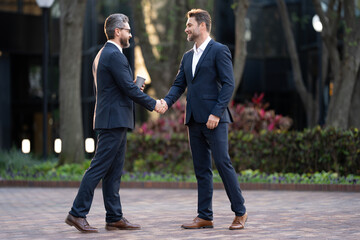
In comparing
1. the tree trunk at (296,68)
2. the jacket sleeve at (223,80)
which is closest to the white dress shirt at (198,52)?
the jacket sleeve at (223,80)

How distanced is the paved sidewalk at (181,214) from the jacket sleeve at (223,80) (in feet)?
3.68

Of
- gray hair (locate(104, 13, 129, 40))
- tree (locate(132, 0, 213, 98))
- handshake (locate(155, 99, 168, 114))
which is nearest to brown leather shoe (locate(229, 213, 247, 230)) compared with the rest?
handshake (locate(155, 99, 168, 114))

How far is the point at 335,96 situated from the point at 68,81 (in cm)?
525

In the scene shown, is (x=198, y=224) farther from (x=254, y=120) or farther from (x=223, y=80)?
(x=254, y=120)

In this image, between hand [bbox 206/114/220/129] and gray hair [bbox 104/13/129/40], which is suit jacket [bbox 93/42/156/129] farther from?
hand [bbox 206/114/220/129]

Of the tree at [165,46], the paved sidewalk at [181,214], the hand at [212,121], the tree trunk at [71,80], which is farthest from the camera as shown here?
the tree at [165,46]

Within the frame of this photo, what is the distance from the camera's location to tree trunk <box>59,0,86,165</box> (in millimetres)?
13570

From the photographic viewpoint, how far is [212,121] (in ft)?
20.3

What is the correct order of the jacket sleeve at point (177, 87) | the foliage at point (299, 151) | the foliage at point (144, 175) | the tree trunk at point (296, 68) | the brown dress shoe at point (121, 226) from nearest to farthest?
the brown dress shoe at point (121, 226) < the jacket sleeve at point (177, 87) < the foliage at point (144, 175) < the foliage at point (299, 151) < the tree trunk at point (296, 68)

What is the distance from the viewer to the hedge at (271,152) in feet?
37.0

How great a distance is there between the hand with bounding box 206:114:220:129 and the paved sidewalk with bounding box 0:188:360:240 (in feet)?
3.14

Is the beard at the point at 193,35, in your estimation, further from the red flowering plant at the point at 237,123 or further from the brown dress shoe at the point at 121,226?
the red flowering plant at the point at 237,123

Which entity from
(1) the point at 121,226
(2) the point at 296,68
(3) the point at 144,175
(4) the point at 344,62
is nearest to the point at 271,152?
(3) the point at 144,175

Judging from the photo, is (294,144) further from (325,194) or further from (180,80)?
(180,80)
